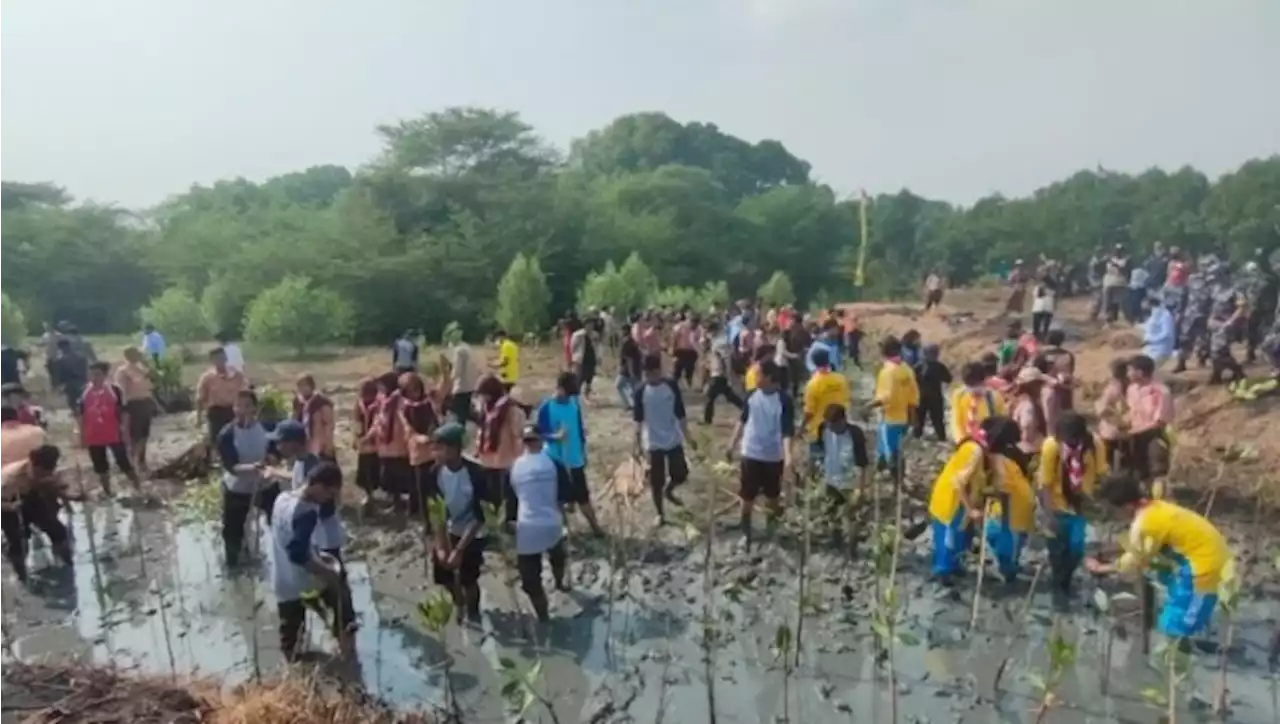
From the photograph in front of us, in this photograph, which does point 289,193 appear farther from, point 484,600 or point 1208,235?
point 484,600

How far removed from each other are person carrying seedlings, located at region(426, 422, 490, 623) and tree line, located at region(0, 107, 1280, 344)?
78.9 feet

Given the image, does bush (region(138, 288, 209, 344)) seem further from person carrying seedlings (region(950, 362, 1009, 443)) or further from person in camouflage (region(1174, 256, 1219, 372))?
person carrying seedlings (region(950, 362, 1009, 443))

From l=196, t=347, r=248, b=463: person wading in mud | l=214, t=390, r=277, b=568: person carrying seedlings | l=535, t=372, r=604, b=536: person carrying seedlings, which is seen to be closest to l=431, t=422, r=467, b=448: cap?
l=535, t=372, r=604, b=536: person carrying seedlings

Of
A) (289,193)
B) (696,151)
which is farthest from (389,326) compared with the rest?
(289,193)

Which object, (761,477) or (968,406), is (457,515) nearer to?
(761,477)

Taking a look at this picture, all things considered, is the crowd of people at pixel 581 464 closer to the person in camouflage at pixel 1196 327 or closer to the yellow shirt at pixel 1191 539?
the yellow shirt at pixel 1191 539

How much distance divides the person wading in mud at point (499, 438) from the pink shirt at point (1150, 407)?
5.49m

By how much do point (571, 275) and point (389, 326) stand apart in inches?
264

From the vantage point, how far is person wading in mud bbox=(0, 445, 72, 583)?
9164 mm

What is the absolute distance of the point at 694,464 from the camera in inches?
517

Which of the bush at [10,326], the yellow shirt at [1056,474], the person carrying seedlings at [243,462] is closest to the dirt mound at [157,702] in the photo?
the person carrying seedlings at [243,462]

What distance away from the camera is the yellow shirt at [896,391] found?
34.9 ft

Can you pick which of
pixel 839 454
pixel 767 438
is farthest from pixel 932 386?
pixel 767 438

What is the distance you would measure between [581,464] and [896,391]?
9.93 ft
